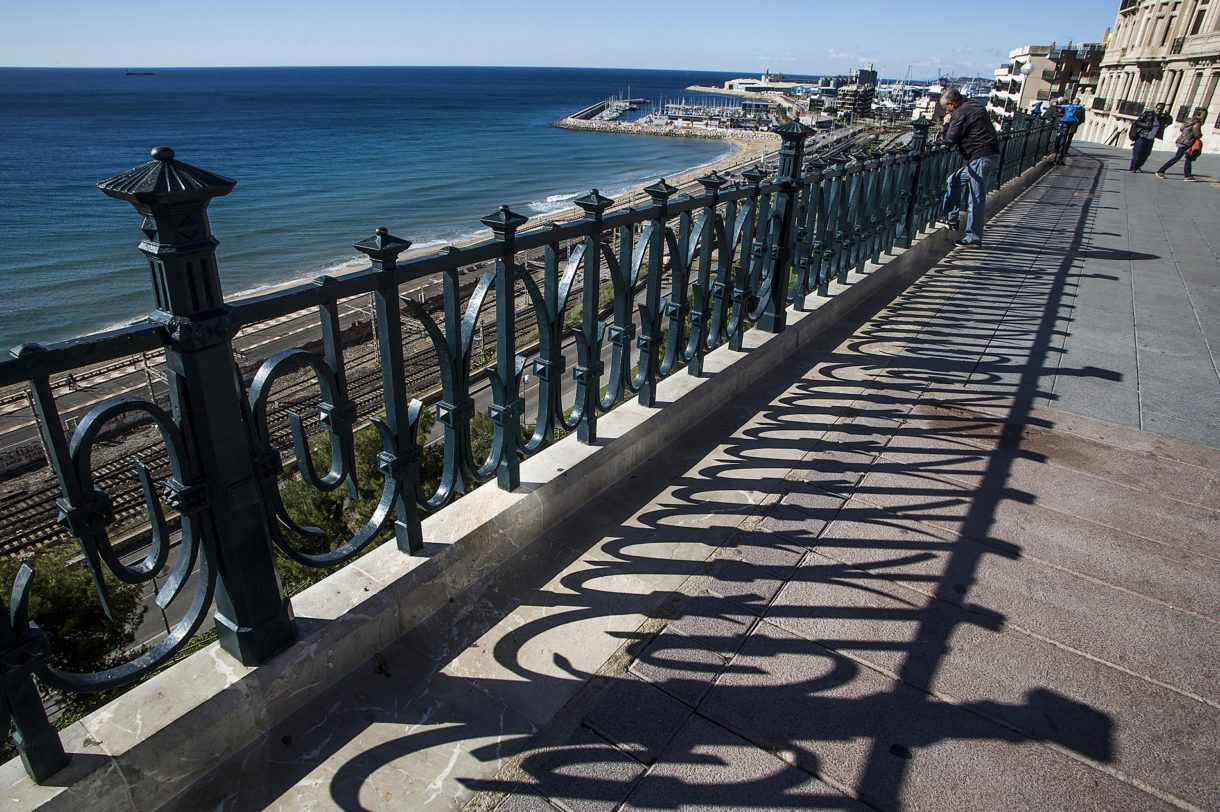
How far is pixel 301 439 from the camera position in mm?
2064

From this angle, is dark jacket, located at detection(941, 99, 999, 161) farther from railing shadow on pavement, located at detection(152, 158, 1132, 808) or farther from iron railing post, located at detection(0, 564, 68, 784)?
iron railing post, located at detection(0, 564, 68, 784)

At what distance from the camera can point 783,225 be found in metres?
4.71

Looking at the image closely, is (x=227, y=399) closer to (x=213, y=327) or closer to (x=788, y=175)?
(x=213, y=327)

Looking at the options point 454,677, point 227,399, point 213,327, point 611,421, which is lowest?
point 454,677

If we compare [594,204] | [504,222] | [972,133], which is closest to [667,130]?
[972,133]

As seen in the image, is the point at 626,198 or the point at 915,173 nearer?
the point at 915,173

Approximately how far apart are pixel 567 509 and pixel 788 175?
2.75 metres

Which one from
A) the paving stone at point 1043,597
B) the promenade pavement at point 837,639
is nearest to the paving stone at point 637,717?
the promenade pavement at point 837,639

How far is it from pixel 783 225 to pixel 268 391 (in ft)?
11.8

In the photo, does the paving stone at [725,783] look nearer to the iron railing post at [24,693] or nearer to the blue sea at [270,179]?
the iron railing post at [24,693]

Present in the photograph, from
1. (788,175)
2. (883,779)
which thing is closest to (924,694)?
(883,779)

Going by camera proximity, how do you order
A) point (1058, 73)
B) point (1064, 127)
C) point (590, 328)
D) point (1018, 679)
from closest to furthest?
point (1018, 679) < point (590, 328) < point (1064, 127) < point (1058, 73)

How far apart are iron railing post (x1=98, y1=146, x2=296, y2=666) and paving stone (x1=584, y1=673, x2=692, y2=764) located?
0.98m

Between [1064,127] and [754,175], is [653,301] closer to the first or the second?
[754,175]
